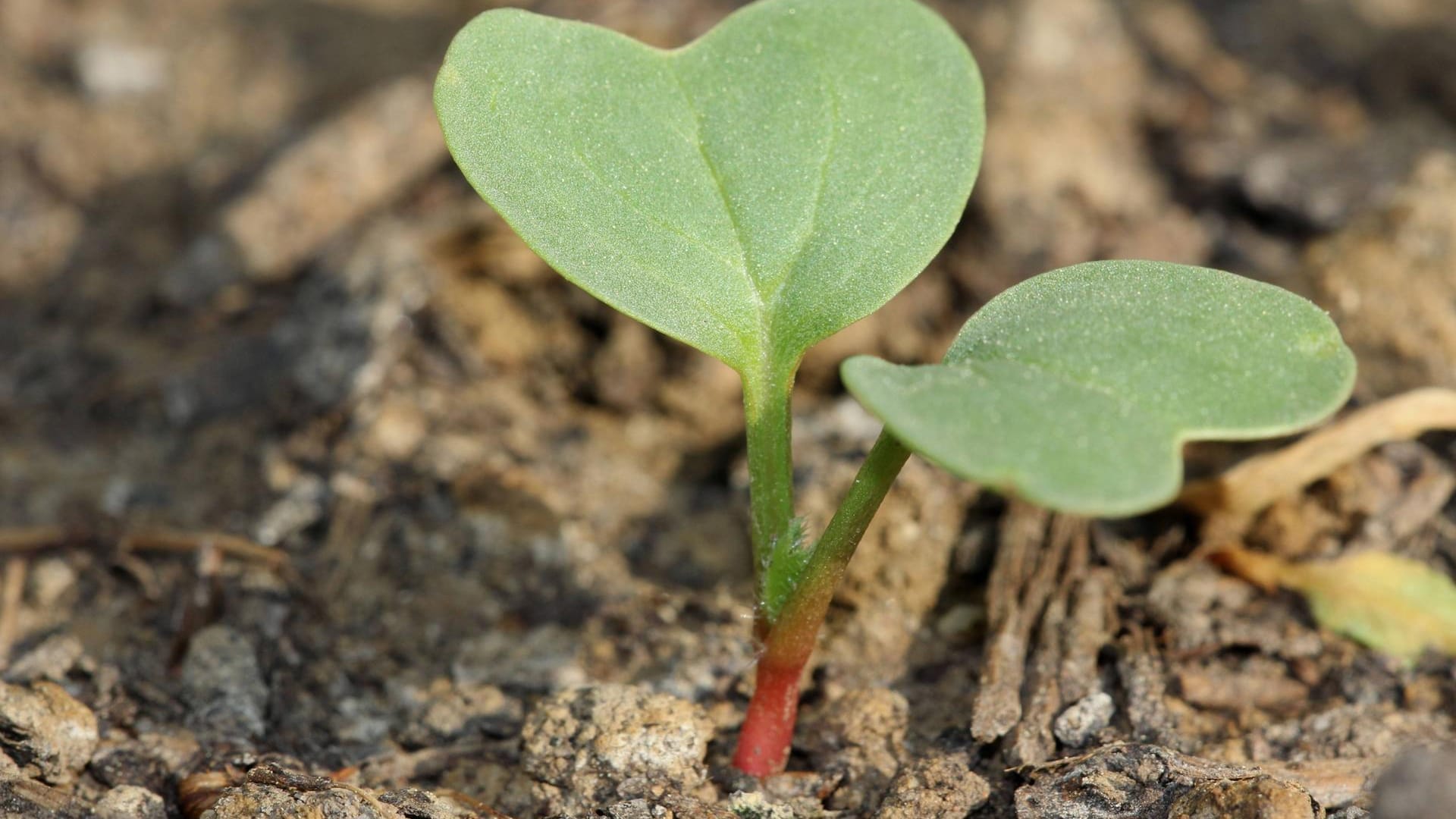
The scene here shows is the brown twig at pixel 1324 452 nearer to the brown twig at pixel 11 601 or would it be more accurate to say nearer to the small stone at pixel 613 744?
the small stone at pixel 613 744

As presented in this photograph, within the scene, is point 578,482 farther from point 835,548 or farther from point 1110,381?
point 1110,381

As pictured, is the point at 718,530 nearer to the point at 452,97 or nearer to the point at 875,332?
the point at 875,332

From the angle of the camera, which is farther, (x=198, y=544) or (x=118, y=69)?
(x=118, y=69)

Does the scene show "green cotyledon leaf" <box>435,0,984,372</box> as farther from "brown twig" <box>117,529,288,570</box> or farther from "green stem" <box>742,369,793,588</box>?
"brown twig" <box>117,529,288,570</box>

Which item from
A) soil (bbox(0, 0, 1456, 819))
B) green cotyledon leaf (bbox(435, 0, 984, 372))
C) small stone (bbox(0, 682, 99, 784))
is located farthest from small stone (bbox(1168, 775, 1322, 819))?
small stone (bbox(0, 682, 99, 784))

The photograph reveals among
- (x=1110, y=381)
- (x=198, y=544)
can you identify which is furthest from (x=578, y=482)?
(x=1110, y=381)

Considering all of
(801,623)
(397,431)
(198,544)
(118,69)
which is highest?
(118,69)

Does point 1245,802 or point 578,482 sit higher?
point 578,482
